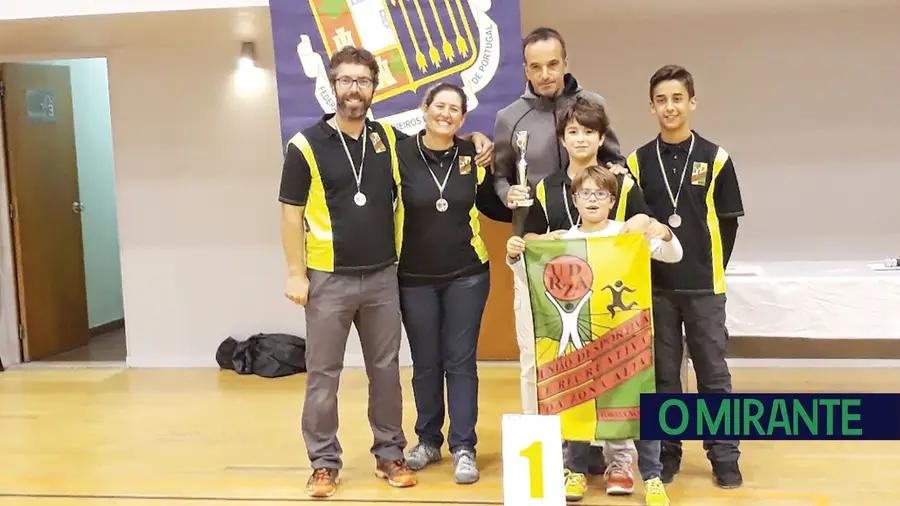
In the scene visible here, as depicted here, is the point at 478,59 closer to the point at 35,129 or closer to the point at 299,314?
the point at 299,314

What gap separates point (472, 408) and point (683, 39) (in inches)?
100

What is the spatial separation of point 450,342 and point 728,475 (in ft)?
3.52

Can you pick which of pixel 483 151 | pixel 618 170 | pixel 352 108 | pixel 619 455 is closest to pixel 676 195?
pixel 618 170

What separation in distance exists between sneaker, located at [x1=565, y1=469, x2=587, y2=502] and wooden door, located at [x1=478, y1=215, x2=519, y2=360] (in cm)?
192

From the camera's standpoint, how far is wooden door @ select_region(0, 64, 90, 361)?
505 cm

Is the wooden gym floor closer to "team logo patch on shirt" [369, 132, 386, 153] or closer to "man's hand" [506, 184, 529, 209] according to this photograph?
"man's hand" [506, 184, 529, 209]

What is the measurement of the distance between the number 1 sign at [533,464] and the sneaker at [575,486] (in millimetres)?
349

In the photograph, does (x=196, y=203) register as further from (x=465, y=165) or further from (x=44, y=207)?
(x=465, y=165)

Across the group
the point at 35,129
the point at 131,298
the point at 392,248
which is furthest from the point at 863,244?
the point at 35,129

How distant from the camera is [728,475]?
9.21 ft

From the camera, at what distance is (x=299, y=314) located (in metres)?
4.82

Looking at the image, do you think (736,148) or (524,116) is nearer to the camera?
(524,116)

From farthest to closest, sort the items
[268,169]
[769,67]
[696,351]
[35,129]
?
[35,129] → [268,169] → [769,67] → [696,351]

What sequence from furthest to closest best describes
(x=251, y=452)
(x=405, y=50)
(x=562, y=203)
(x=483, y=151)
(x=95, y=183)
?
(x=95, y=183), (x=405, y=50), (x=251, y=452), (x=483, y=151), (x=562, y=203)
